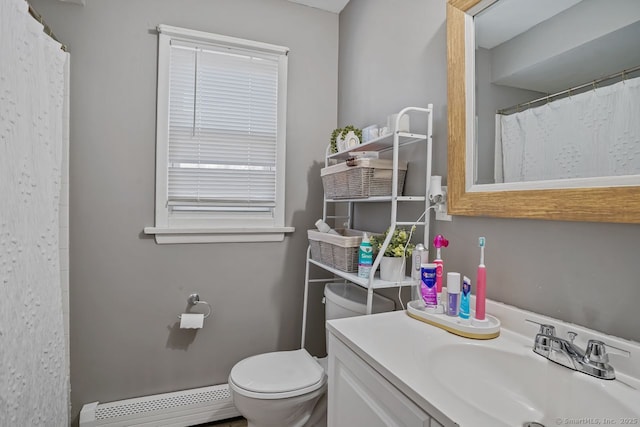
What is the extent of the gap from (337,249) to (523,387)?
2.80ft

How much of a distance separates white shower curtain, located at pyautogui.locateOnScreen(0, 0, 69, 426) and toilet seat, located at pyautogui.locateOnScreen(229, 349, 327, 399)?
0.68 meters

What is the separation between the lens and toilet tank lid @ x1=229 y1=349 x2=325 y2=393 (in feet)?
4.63

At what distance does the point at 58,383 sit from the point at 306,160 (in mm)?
1592

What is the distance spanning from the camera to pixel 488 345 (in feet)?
3.08

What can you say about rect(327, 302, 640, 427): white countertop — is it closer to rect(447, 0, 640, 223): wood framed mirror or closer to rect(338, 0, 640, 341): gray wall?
rect(338, 0, 640, 341): gray wall

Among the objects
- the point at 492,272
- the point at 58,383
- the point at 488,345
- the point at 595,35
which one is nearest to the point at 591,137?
the point at 595,35

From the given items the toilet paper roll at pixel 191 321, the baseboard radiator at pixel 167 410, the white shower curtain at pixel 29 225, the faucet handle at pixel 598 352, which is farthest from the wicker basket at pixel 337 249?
the white shower curtain at pixel 29 225

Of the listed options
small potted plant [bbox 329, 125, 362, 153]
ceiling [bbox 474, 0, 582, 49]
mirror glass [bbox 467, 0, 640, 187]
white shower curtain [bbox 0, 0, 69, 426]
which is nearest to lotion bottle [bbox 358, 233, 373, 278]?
mirror glass [bbox 467, 0, 640, 187]

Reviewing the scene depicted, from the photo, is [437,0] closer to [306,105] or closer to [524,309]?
[306,105]

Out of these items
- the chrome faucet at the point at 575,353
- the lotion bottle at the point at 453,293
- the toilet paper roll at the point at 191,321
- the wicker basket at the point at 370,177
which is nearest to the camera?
the chrome faucet at the point at 575,353

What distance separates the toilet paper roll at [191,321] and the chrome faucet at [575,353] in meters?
1.54

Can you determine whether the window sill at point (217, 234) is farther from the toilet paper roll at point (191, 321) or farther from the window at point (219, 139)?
the toilet paper roll at point (191, 321)

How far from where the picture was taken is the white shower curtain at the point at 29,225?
100 centimetres

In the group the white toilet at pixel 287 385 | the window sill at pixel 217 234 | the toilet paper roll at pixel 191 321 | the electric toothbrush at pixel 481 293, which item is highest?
the window sill at pixel 217 234
